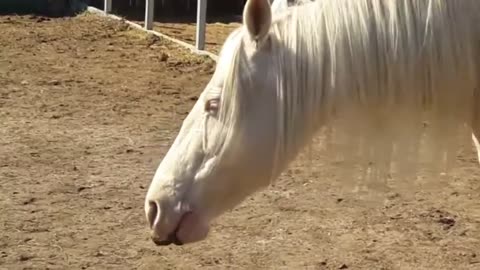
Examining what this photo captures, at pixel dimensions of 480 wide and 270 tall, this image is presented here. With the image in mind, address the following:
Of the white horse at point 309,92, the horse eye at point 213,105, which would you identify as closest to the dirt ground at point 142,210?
the white horse at point 309,92

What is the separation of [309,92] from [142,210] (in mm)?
2178

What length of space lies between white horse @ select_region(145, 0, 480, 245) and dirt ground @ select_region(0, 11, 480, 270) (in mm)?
256

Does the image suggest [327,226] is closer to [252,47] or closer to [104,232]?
[104,232]

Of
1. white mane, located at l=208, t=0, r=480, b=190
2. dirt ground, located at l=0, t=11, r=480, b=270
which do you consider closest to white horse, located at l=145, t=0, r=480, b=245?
white mane, located at l=208, t=0, r=480, b=190

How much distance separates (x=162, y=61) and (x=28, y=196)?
156 inches

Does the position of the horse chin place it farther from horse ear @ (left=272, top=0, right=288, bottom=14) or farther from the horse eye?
horse ear @ (left=272, top=0, right=288, bottom=14)

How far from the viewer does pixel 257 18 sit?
2.41 metres

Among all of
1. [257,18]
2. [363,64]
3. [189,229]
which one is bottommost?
[189,229]

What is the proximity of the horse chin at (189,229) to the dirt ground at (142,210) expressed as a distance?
398mm

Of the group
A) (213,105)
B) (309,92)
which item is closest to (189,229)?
(213,105)

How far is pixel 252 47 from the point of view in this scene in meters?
2.48

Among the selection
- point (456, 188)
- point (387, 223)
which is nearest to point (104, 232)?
point (387, 223)

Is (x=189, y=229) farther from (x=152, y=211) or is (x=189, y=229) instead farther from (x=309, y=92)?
(x=309, y=92)

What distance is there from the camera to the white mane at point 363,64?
2447 millimetres
